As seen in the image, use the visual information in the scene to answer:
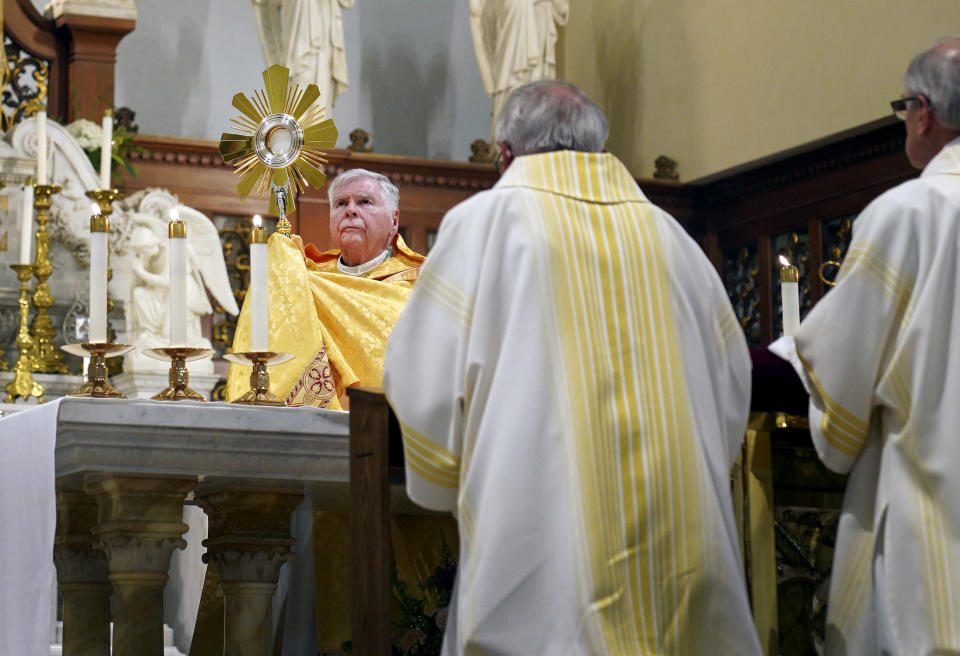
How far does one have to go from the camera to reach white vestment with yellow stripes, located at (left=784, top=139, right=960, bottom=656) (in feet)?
9.62

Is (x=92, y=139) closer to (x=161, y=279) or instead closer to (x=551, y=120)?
(x=161, y=279)

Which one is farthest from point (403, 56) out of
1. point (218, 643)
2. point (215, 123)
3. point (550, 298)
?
point (550, 298)

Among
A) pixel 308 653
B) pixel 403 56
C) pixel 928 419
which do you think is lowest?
pixel 308 653

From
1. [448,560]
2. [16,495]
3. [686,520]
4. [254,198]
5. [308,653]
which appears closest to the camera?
[686,520]

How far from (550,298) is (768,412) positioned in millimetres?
761

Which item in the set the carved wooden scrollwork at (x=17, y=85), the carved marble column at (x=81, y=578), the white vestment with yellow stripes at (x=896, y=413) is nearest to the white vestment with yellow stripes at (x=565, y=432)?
the white vestment with yellow stripes at (x=896, y=413)

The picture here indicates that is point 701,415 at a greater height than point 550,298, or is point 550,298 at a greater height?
point 550,298

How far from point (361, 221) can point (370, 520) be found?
8.46 ft

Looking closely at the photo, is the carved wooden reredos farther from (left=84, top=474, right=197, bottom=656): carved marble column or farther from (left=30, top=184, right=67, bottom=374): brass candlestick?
(left=84, top=474, right=197, bottom=656): carved marble column

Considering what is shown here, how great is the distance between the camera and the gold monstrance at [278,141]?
4594mm

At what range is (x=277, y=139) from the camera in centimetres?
464

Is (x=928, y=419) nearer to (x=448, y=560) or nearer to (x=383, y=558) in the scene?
(x=383, y=558)

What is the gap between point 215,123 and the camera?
10391 mm

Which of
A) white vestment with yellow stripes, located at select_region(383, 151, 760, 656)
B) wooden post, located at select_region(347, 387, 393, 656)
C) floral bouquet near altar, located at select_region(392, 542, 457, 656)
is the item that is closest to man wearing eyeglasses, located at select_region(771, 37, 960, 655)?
white vestment with yellow stripes, located at select_region(383, 151, 760, 656)
